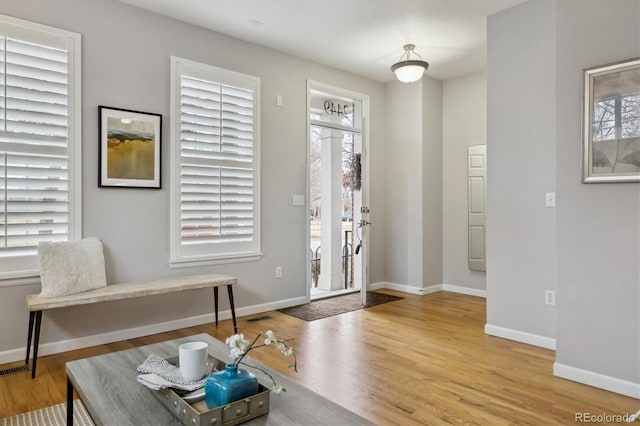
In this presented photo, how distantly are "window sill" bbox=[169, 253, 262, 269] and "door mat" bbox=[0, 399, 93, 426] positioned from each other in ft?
5.44

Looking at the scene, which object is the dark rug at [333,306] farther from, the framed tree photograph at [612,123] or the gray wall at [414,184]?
the framed tree photograph at [612,123]

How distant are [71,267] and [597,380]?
3.75 metres

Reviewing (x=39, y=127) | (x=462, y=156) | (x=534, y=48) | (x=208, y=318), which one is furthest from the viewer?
(x=462, y=156)

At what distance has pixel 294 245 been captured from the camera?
4.83 m

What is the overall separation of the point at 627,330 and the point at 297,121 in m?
3.64

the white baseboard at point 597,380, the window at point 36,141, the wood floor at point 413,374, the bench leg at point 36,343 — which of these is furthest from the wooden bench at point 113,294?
the white baseboard at point 597,380

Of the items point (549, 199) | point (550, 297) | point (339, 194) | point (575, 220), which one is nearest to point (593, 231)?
point (575, 220)

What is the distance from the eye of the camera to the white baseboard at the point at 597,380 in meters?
2.52

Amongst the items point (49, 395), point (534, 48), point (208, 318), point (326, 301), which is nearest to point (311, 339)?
point (208, 318)

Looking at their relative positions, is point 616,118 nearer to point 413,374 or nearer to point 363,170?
point 413,374

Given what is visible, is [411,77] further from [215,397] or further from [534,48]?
[215,397]

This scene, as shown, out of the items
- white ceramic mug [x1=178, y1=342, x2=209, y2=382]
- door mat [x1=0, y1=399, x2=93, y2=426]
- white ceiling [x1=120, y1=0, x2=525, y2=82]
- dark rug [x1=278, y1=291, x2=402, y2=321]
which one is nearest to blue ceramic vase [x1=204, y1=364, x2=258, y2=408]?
white ceramic mug [x1=178, y1=342, x2=209, y2=382]

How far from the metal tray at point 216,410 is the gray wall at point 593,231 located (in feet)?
7.50

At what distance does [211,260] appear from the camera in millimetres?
4145
